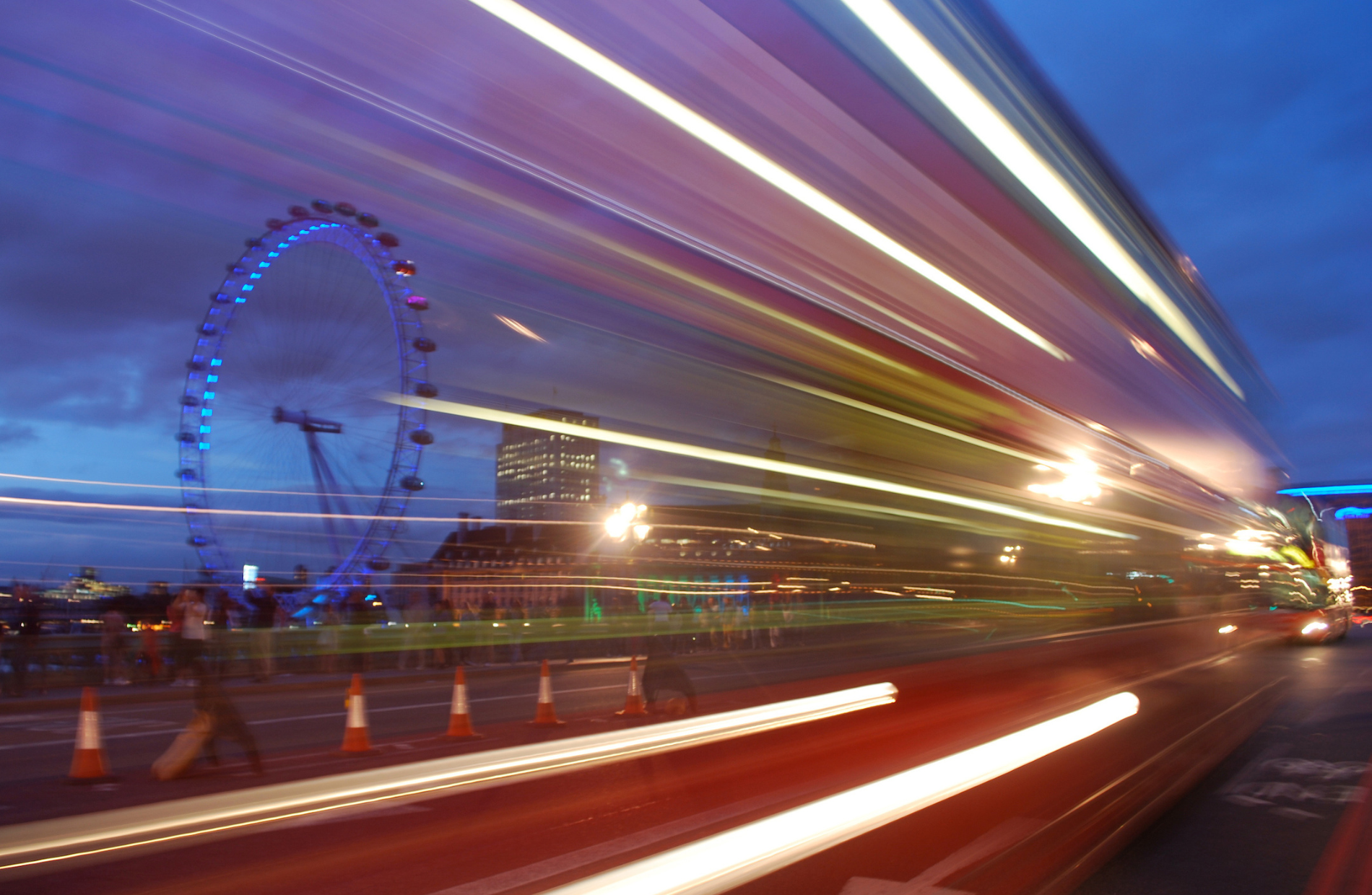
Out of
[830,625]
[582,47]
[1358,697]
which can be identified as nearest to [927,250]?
[582,47]

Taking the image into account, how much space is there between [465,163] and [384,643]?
16.4 metres

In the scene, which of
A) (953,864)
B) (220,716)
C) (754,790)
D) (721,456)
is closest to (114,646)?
(220,716)

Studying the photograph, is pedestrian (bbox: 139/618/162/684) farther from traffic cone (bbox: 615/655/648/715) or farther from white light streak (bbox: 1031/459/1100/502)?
white light streak (bbox: 1031/459/1100/502)

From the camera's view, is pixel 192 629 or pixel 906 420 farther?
pixel 906 420

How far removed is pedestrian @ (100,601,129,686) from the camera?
15.6m

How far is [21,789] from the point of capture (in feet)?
23.9

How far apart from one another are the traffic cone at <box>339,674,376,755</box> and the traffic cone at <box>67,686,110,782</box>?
6.17ft

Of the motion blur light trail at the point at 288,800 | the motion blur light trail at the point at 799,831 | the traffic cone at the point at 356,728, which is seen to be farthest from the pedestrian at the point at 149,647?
the motion blur light trail at the point at 799,831

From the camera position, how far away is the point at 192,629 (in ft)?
26.1

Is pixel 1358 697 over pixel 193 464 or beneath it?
beneath

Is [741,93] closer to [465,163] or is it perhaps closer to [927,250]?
[465,163]

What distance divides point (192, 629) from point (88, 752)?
1.17 metres

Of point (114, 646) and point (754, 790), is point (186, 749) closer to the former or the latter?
point (754, 790)

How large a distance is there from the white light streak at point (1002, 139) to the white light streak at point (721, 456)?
328 centimetres
